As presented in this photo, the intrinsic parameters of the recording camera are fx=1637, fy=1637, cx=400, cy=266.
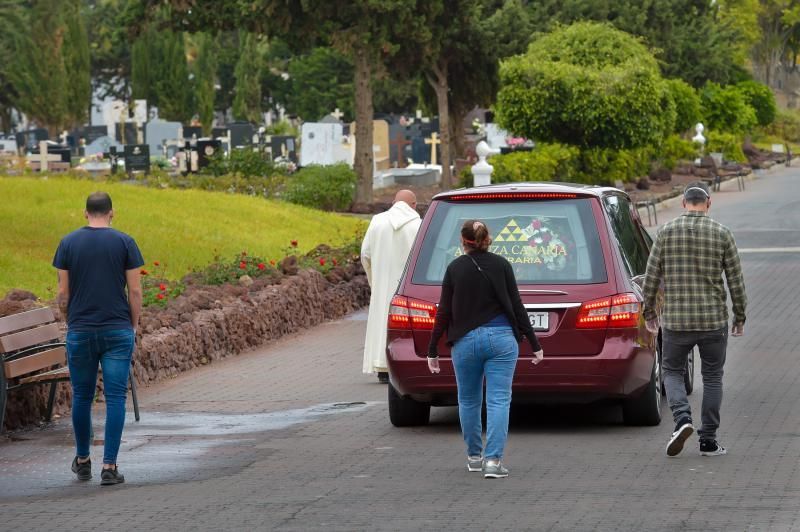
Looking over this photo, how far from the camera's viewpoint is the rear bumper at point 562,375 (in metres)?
9.59

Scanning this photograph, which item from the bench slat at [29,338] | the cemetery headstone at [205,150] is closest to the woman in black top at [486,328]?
the bench slat at [29,338]

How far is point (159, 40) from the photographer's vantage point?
75.7 m

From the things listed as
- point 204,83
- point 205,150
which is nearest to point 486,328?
point 205,150

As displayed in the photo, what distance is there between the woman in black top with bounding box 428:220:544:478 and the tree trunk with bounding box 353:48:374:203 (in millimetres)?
26474

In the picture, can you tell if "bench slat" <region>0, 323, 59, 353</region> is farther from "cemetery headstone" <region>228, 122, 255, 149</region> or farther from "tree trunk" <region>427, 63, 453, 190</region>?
"cemetery headstone" <region>228, 122, 255, 149</region>

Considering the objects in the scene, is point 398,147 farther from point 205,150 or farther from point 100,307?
point 100,307

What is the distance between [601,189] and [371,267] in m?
2.73

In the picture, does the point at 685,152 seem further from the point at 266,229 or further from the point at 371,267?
the point at 371,267

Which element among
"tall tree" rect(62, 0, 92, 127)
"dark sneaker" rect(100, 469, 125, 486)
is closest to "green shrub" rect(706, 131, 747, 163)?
"tall tree" rect(62, 0, 92, 127)

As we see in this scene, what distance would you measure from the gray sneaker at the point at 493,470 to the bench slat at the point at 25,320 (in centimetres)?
364

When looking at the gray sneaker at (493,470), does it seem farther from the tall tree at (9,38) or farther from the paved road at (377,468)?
the tall tree at (9,38)

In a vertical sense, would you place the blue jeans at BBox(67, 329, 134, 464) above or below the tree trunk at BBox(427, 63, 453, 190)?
below

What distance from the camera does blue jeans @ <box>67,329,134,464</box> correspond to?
875 centimetres

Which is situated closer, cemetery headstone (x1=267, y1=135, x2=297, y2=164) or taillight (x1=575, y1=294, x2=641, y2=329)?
taillight (x1=575, y1=294, x2=641, y2=329)
